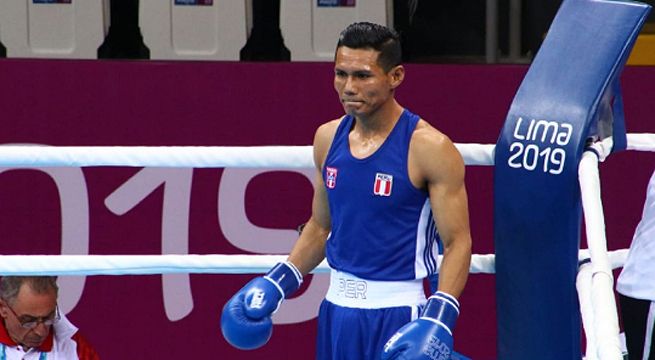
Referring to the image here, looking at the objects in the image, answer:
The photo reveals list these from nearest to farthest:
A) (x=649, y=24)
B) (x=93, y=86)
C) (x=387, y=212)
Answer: (x=387, y=212) → (x=93, y=86) → (x=649, y=24)

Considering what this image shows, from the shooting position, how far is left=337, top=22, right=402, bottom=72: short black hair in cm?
312

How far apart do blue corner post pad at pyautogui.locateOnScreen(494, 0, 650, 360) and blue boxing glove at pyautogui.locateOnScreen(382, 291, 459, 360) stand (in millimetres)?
279

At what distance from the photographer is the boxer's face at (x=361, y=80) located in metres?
3.12

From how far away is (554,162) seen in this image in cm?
308

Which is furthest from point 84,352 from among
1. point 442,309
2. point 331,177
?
point 442,309

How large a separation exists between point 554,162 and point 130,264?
1082mm

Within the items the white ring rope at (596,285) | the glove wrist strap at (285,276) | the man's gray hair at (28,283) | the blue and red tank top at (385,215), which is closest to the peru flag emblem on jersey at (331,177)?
the blue and red tank top at (385,215)

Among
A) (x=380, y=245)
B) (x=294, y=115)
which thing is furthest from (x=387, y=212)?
(x=294, y=115)

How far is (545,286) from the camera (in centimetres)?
316

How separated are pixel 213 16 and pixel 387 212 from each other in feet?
6.29

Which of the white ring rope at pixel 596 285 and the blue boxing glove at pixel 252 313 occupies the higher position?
the white ring rope at pixel 596 285

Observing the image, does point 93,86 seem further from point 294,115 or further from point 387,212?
point 387,212

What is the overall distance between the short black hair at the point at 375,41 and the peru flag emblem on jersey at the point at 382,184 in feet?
0.76

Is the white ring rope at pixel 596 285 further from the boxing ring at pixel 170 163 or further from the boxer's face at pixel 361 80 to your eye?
the boxer's face at pixel 361 80
